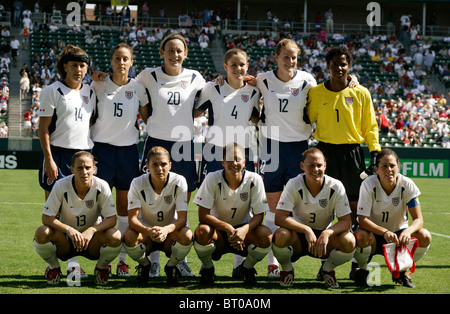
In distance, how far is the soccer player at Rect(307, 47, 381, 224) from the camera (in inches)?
242

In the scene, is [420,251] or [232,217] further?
[232,217]

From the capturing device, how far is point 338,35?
34750mm

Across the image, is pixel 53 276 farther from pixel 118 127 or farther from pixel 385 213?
pixel 385 213

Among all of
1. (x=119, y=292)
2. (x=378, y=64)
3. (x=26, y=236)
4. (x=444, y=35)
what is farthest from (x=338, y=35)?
(x=119, y=292)

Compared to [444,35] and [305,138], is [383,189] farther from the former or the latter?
[444,35]

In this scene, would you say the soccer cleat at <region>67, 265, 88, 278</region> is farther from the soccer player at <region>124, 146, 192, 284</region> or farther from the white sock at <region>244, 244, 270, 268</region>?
the white sock at <region>244, 244, 270, 268</region>

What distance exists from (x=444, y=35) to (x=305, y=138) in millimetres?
34613

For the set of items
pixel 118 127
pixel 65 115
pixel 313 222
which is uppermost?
pixel 65 115

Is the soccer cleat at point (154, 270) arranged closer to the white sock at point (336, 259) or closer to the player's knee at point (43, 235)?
the player's knee at point (43, 235)

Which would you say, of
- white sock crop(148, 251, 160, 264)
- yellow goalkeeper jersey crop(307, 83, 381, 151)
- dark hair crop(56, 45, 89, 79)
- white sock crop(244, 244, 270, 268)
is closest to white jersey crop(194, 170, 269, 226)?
white sock crop(244, 244, 270, 268)

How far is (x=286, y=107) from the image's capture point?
20.9 ft

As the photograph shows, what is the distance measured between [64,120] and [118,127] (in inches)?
20.9

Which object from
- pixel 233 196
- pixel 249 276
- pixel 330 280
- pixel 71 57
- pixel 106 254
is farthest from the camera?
pixel 71 57

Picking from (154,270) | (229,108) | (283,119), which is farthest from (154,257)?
(283,119)
